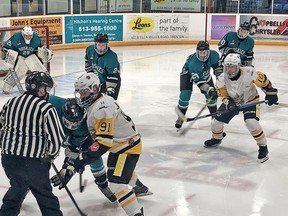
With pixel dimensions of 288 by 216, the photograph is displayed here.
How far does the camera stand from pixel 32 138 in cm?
317

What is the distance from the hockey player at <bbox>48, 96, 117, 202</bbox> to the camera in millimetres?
3447

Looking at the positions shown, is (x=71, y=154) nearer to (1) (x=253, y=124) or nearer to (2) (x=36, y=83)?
(2) (x=36, y=83)

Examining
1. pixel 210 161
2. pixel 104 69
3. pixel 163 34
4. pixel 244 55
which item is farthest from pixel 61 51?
pixel 210 161

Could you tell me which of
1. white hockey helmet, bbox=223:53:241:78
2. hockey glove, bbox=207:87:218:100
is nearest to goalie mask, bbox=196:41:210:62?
hockey glove, bbox=207:87:218:100

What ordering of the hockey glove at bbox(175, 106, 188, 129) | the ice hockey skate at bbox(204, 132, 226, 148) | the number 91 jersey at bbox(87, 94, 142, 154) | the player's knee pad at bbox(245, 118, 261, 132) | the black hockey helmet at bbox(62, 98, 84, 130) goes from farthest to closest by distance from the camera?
the hockey glove at bbox(175, 106, 188, 129) < the ice hockey skate at bbox(204, 132, 226, 148) < the player's knee pad at bbox(245, 118, 261, 132) < the black hockey helmet at bbox(62, 98, 84, 130) < the number 91 jersey at bbox(87, 94, 142, 154)

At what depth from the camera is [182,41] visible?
13672mm

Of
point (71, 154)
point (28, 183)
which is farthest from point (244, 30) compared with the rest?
point (28, 183)

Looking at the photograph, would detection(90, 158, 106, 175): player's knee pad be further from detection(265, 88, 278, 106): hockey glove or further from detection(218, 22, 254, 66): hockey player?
detection(218, 22, 254, 66): hockey player

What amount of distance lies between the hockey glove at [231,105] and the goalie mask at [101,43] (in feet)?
4.27

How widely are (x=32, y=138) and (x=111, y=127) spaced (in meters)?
0.45

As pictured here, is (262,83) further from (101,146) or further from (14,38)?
(14,38)

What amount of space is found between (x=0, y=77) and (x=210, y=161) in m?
5.11

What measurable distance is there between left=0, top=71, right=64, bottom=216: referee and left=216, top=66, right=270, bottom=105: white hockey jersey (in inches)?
86.7

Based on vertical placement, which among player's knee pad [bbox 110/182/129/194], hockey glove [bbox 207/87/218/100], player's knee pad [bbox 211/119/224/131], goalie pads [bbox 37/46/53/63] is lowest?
player's knee pad [bbox 211/119/224/131]
